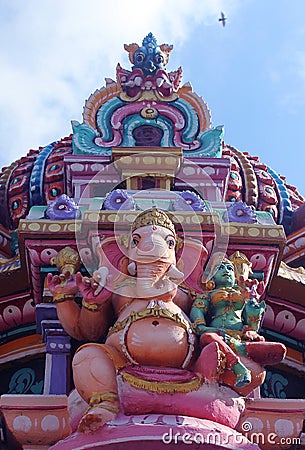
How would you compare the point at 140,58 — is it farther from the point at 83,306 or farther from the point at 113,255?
the point at 83,306

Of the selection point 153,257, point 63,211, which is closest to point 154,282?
point 153,257

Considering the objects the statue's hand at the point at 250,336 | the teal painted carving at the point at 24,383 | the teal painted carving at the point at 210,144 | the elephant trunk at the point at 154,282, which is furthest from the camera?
the teal painted carving at the point at 210,144

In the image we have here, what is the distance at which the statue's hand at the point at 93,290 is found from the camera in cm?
534

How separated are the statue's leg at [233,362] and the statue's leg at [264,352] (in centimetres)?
13

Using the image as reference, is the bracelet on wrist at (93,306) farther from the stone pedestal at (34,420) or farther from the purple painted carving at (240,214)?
the purple painted carving at (240,214)

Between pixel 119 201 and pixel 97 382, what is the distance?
2190 millimetres

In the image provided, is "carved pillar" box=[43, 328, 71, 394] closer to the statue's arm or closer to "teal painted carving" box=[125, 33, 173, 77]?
the statue's arm

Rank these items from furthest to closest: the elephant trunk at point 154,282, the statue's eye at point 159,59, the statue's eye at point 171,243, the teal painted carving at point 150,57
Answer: the statue's eye at point 159,59
the teal painted carving at point 150,57
the statue's eye at point 171,243
the elephant trunk at point 154,282

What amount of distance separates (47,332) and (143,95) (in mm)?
4350

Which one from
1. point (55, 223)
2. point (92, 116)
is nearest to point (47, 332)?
point (55, 223)

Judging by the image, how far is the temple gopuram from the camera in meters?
4.77

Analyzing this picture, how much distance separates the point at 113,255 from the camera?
589 centimetres

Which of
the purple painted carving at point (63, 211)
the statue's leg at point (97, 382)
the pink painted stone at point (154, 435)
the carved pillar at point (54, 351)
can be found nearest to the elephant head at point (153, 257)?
the statue's leg at point (97, 382)

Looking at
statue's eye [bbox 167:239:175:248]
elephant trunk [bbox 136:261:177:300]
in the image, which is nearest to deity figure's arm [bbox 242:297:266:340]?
elephant trunk [bbox 136:261:177:300]
